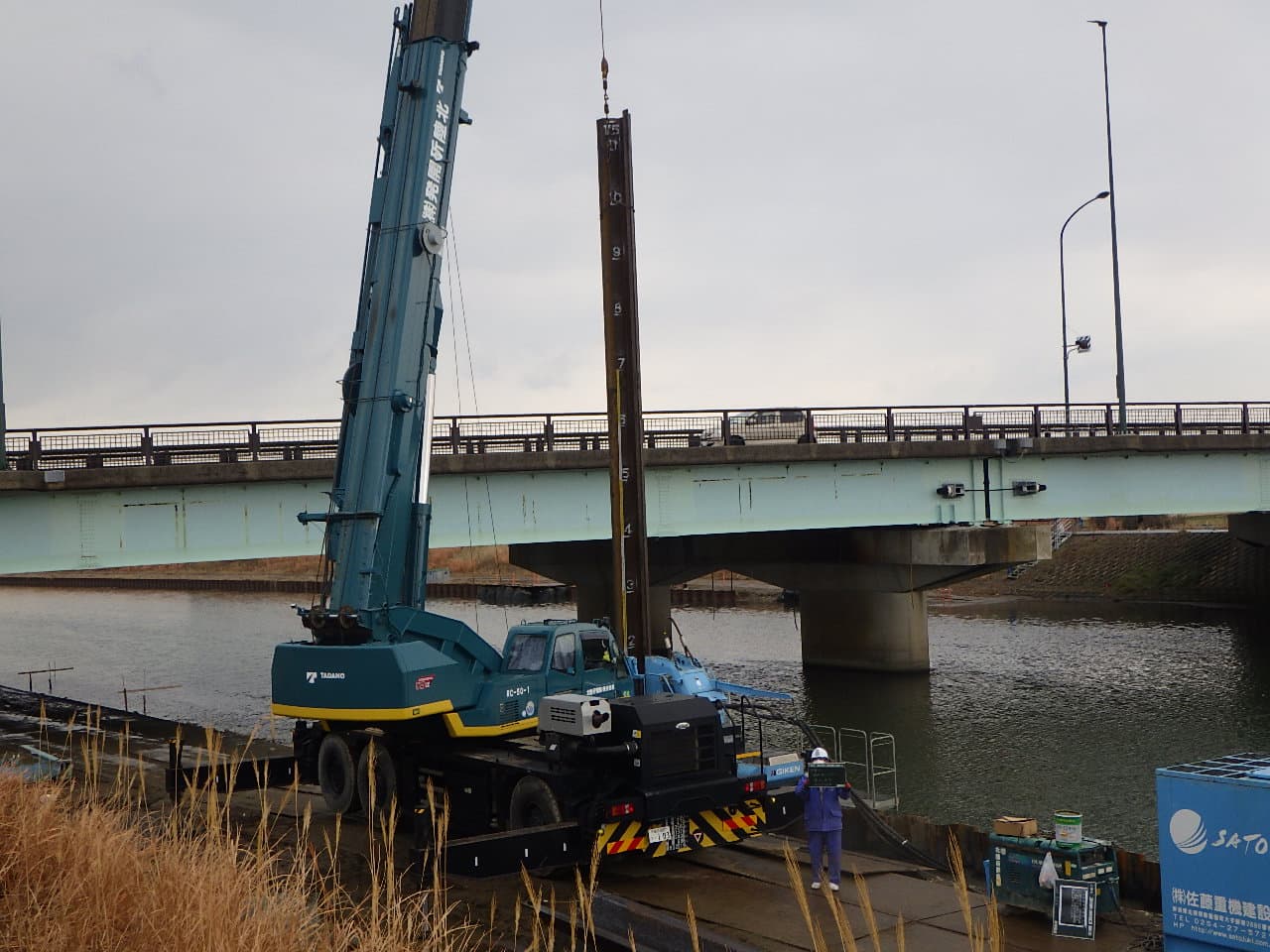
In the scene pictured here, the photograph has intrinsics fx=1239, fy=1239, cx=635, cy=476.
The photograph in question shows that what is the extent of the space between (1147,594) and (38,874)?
63754mm

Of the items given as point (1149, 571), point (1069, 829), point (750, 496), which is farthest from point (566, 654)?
point (1149, 571)

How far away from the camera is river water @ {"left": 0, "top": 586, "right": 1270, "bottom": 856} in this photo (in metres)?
25.6

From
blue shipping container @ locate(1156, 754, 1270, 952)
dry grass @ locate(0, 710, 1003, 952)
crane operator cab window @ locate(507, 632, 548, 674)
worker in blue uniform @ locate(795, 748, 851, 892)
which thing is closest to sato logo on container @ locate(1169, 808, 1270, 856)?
blue shipping container @ locate(1156, 754, 1270, 952)

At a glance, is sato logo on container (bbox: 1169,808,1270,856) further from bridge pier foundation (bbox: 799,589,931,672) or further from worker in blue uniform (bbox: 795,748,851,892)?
bridge pier foundation (bbox: 799,589,931,672)

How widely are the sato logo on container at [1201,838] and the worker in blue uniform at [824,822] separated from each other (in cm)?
343

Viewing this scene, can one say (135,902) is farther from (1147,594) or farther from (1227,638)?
(1147,594)

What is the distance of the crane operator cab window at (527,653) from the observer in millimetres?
16609

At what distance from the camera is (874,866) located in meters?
14.2

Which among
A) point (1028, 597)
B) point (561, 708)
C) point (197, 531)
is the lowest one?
point (1028, 597)

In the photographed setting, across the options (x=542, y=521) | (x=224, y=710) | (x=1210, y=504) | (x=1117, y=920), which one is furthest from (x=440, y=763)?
(x=1210, y=504)

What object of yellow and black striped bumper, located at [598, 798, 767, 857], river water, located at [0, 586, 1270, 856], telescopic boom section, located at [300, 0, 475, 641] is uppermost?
telescopic boom section, located at [300, 0, 475, 641]

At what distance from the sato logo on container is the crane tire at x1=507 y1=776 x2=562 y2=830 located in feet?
21.4

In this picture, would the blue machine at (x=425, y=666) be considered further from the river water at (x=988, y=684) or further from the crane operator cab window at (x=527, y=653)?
the river water at (x=988, y=684)

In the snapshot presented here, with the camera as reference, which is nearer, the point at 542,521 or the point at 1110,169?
the point at 542,521
